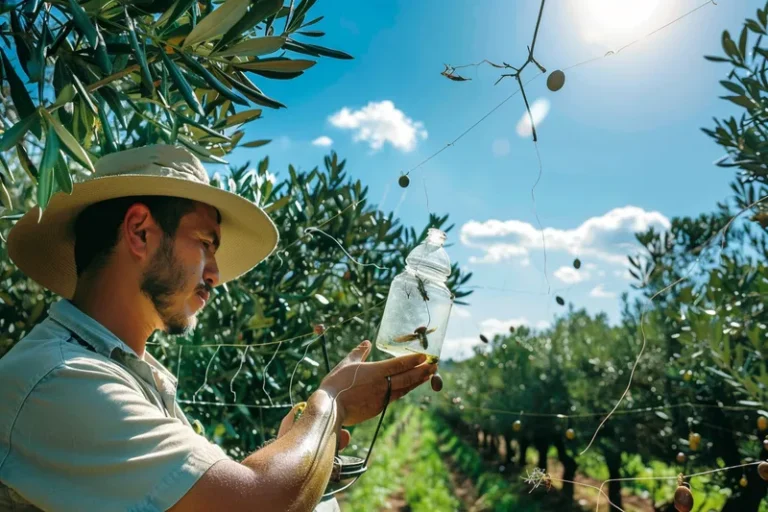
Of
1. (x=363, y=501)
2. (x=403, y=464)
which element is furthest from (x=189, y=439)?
(x=403, y=464)

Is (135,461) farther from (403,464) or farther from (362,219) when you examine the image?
(403,464)

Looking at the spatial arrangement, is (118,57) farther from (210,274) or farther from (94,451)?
(94,451)

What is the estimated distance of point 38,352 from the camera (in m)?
1.49

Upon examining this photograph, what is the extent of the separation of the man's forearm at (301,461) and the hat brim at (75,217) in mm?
840

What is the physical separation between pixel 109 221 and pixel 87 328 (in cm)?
43

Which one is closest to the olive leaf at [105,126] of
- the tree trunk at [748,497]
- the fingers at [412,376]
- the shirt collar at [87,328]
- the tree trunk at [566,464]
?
the shirt collar at [87,328]

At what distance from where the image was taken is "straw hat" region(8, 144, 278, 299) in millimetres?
1938

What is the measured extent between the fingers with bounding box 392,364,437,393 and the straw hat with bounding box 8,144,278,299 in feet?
2.77

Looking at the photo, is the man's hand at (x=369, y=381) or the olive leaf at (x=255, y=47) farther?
the man's hand at (x=369, y=381)

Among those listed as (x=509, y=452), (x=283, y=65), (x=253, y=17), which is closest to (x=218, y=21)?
(x=253, y=17)

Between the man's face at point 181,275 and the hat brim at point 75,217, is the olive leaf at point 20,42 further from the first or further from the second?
the man's face at point 181,275

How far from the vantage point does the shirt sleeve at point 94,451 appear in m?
1.34

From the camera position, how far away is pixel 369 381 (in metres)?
1.96

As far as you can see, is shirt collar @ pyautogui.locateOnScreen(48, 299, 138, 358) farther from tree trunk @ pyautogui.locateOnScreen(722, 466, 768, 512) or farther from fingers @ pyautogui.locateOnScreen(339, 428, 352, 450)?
tree trunk @ pyautogui.locateOnScreen(722, 466, 768, 512)
